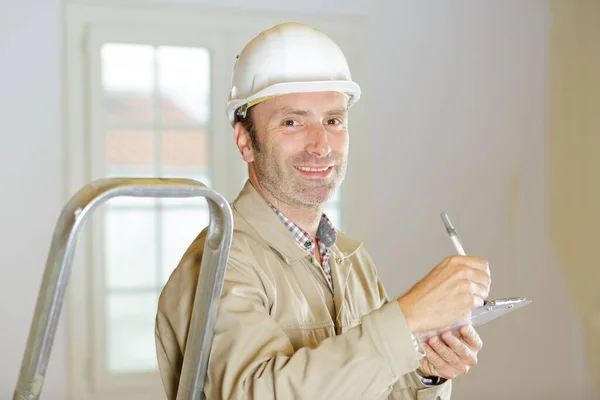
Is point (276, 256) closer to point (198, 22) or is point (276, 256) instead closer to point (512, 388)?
point (198, 22)

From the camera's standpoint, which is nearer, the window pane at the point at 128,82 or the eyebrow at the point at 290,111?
the eyebrow at the point at 290,111

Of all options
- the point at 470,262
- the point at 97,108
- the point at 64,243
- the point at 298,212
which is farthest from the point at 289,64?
the point at 97,108

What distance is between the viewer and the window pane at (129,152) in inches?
154

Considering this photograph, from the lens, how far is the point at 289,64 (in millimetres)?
1601

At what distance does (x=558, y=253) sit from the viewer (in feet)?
15.8

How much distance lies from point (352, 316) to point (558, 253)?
3482 mm

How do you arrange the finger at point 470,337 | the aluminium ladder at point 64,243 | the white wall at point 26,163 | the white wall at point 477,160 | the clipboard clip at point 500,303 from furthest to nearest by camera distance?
the white wall at point 477,160, the white wall at point 26,163, the finger at point 470,337, the clipboard clip at point 500,303, the aluminium ladder at point 64,243

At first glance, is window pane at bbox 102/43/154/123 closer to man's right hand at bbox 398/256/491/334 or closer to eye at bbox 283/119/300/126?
eye at bbox 283/119/300/126

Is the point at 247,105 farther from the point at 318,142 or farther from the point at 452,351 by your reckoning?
the point at 452,351

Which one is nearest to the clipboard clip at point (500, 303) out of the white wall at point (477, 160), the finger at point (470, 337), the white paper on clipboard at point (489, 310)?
the white paper on clipboard at point (489, 310)

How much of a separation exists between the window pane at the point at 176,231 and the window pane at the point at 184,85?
0.44 metres

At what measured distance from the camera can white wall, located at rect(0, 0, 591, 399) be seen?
445cm

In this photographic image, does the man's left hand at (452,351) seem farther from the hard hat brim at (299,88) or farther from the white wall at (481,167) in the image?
the white wall at (481,167)

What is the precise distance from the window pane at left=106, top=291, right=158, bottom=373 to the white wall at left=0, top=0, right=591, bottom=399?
1319 mm
